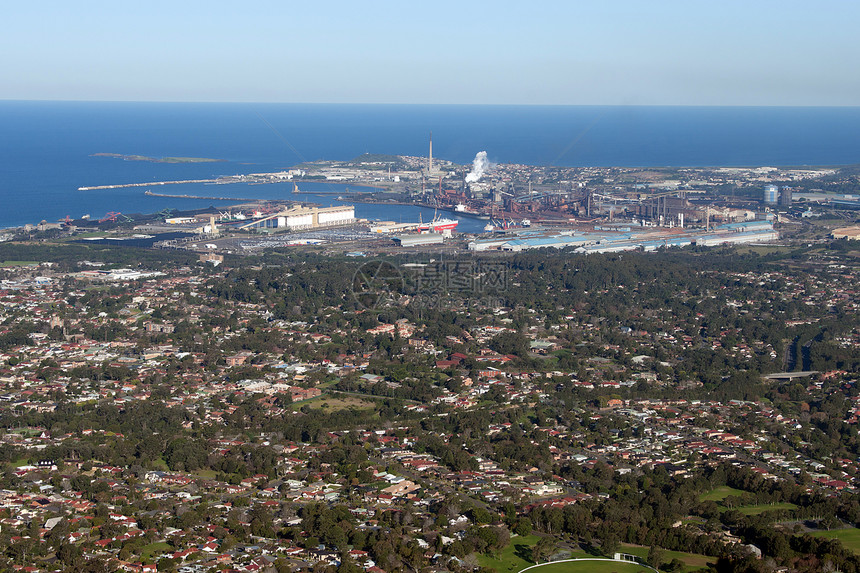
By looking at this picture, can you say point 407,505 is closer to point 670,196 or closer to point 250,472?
point 250,472

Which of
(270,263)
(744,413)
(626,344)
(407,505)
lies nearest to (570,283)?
(626,344)

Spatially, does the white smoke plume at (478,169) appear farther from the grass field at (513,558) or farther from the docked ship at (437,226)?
the grass field at (513,558)

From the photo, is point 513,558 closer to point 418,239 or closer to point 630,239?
point 418,239

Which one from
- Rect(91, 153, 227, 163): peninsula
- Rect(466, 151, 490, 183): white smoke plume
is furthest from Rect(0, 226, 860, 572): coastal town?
Rect(91, 153, 227, 163): peninsula

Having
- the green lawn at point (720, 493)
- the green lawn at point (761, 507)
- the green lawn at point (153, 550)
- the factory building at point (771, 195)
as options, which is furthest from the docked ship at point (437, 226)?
the green lawn at point (153, 550)

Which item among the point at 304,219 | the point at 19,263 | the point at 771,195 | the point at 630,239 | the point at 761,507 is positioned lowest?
the point at 761,507

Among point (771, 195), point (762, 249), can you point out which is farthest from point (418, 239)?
point (771, 195)
